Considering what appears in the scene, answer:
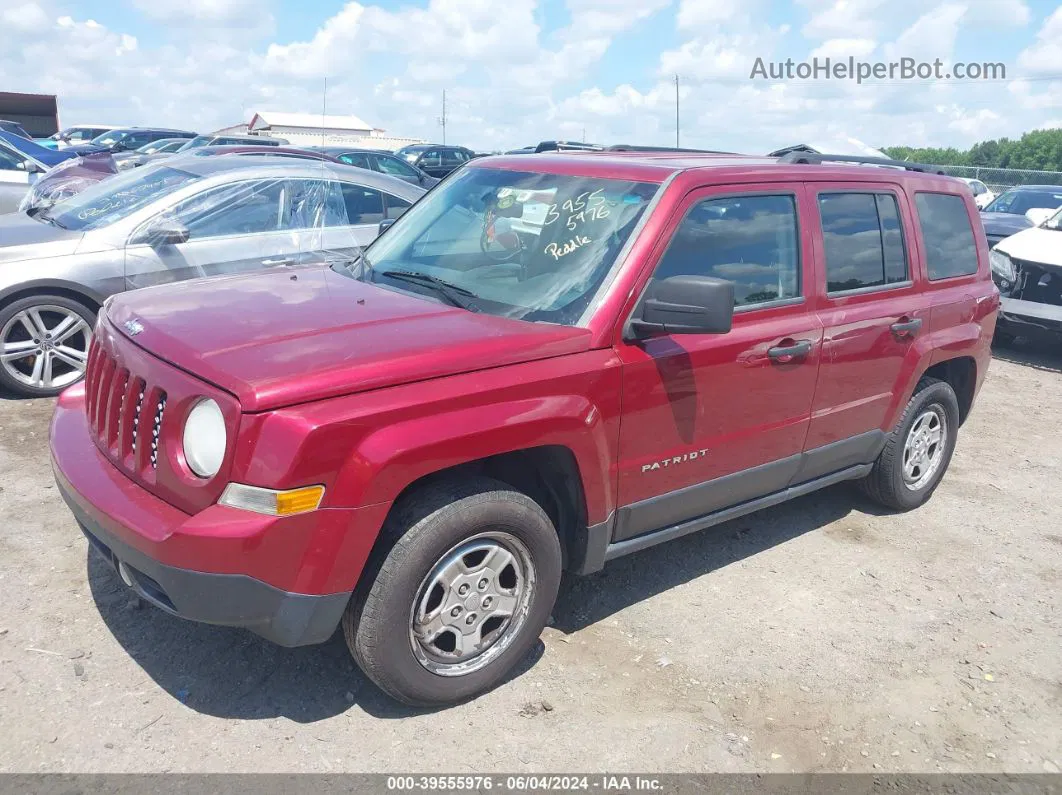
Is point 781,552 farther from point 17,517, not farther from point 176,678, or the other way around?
point 17,517

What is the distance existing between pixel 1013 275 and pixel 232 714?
872 cm

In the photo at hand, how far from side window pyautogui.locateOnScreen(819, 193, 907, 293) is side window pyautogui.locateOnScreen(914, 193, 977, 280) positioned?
0.29 metres

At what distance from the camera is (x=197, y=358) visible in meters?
2.94

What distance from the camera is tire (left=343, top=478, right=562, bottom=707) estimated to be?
299 cm

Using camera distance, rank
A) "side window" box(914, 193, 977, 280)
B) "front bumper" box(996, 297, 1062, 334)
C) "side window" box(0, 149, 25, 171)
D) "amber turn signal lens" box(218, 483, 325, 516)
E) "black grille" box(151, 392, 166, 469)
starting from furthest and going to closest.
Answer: "side window" box(0, 149, 25, 171)
"front bumper" box(996, 297, 1062, 334)
"side window" box(914, 193, 977, 280)
"black grille" box(151, 392, 166, 469)
"amber turn signal lens" box(218, 483, 325, 516)

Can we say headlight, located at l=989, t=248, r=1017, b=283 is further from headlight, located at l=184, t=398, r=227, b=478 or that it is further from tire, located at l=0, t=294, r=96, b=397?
headlight, located at l=184, t=398, r=227, b=478

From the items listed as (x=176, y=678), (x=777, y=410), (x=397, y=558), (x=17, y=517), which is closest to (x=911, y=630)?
(x=777, y=410)

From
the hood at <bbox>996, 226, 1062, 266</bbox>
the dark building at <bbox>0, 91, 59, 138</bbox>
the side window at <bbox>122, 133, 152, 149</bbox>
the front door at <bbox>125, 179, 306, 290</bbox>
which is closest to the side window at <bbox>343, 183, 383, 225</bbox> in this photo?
the front door at <bbox>125, 179, 306, 290</bbox>

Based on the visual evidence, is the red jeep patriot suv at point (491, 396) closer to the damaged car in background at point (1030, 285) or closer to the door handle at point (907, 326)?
the door handle at point (907, 326)

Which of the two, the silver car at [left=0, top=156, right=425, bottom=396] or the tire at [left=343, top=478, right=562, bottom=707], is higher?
the silver car at [left=0, top=156, right=425, bottom=396]

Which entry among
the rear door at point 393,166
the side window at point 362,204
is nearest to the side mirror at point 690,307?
the side window at point 362,204

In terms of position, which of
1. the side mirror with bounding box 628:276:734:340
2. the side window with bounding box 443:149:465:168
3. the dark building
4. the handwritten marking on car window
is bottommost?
the side mirror with bounding box 628:276:734:340

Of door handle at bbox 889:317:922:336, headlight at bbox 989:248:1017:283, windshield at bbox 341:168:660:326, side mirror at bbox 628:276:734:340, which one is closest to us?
side mirror at bbox 628:276:734:340

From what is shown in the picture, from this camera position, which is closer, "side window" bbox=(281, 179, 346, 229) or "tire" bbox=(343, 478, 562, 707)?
"tire" bbox=(343, 478, 562, 707)
